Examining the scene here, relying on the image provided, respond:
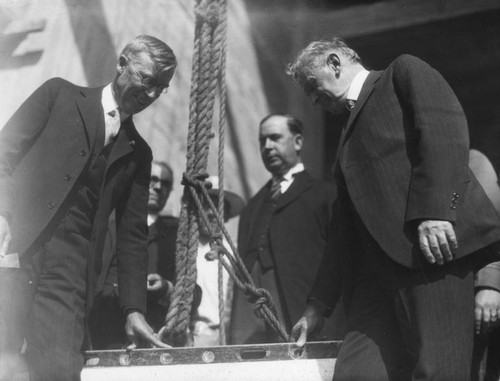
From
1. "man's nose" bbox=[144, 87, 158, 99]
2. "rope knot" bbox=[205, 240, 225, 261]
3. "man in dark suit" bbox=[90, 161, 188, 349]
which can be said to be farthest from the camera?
"man in dark suit" bbox=[90, 161, 188, 349]

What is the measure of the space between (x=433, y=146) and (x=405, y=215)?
0.61 ft

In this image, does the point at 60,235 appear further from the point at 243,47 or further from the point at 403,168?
the point at 243,47

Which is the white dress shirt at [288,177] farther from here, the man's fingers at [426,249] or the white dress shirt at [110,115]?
the man's fingers at [426,249]

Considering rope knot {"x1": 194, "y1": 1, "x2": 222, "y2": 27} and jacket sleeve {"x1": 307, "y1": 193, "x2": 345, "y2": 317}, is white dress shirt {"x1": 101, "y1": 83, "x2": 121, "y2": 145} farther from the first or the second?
jacket sleeve {"x1": 307, "y1": 193, "x2": 345, "y2": 317}

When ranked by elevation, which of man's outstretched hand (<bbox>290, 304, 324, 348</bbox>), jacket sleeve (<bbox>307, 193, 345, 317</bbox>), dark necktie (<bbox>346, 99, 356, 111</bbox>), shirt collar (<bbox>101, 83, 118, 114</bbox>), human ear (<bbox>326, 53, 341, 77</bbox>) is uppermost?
human ear (<bbox>326, 53, 341, 77</bbox>)

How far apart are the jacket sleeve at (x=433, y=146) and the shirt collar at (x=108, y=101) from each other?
0.95m

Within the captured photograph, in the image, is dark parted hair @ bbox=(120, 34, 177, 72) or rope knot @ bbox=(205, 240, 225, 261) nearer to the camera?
dark parted hair @ bbox=(120, 34, 177, 72)

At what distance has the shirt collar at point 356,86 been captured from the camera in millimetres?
2320

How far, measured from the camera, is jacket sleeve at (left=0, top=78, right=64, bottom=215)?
2.36 m

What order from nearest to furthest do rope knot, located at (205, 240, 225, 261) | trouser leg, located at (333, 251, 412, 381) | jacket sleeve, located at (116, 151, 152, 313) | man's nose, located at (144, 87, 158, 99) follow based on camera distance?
trouser leg, located at (333, 251, 412, 381) → man's nose, located at (144, 87, 158, 99) → jacket sleeve, located at (116, 151, 152, 313) → rope knot, located at (205, 240, 225, 261)

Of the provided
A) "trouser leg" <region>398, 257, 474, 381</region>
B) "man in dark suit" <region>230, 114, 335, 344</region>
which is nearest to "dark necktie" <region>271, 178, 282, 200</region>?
"man in dark suit" <region>230, 114, 335, 344</region>

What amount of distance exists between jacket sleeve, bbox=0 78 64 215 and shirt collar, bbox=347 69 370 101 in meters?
0.90

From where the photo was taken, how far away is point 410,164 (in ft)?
7.01

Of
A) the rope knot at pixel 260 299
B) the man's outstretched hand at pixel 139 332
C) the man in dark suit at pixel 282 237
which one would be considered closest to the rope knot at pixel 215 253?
the rope knot at pixel 260 299
